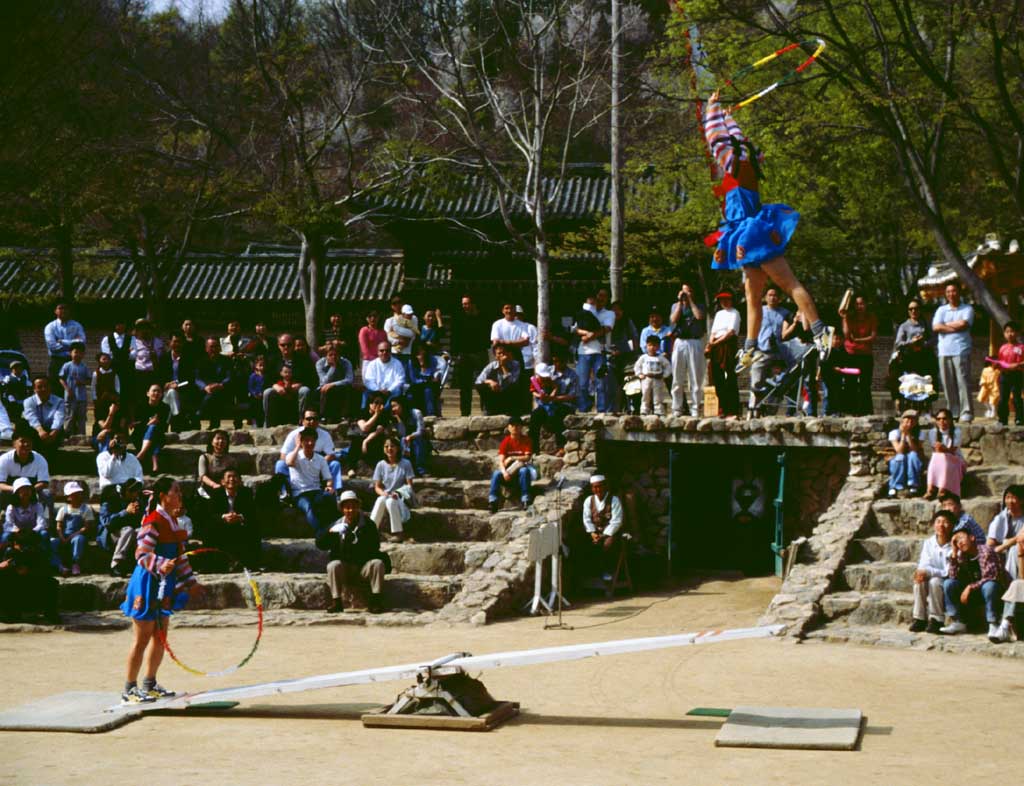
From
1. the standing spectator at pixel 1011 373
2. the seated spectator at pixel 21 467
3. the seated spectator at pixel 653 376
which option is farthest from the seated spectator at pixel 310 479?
the standing spectator at pixel 1011 373

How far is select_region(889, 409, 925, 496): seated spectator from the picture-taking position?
1647 cm

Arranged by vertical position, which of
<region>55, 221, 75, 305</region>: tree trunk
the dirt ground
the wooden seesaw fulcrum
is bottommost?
the dirt ground

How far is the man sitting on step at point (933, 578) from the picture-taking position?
1382 centimetres

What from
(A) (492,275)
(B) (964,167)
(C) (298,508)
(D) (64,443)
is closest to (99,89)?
(D) (64,443)

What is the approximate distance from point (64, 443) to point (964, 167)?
646 inches

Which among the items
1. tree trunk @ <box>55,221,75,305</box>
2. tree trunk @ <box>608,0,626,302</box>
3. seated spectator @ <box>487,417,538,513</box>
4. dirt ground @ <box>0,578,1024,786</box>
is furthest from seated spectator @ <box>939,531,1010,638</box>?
tree trunk @ <box>55,221,75,305</box>

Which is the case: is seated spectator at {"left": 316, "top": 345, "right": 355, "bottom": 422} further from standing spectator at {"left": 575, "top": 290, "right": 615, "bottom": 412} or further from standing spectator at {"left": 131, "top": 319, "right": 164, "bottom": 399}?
standing spectator at {"left": 575, "top": 290, "right": 615, "bottom": 412}

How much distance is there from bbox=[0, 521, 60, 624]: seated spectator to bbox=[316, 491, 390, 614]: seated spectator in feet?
9.54

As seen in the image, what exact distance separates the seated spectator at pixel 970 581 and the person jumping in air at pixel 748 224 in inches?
110

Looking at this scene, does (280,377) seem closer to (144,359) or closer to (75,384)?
(144,359)

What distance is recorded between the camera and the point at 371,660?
13.0 metres

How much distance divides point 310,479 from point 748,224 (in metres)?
6.04

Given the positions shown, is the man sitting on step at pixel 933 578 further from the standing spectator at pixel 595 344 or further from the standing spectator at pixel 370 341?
the standing spectator at pixel 370 341

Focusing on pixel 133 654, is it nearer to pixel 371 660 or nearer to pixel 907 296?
pixel 371 660
